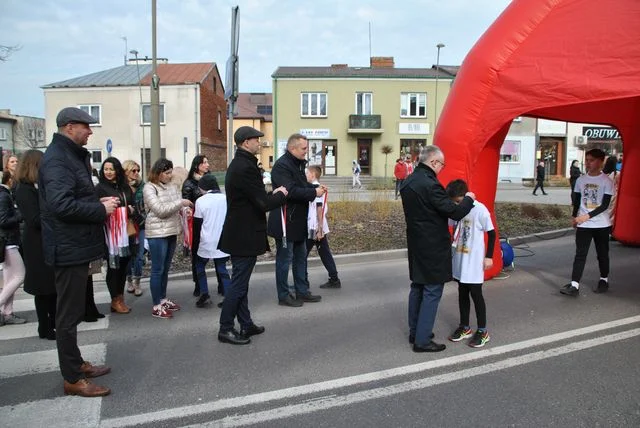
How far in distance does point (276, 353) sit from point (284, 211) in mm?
1983

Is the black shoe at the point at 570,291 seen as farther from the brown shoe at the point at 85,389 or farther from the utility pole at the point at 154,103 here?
the utility pole at the point at 154,103

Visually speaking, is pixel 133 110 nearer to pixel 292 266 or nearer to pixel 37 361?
pixel 292 266

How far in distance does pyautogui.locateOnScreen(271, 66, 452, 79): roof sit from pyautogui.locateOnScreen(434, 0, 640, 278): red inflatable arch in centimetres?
3216

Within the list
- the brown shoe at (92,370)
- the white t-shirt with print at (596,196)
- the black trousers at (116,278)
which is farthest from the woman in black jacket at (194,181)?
the white t-shirt with print at (596,196)

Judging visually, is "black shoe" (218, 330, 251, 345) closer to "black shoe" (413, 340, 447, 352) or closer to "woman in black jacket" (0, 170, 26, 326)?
"black shoe" (413, 340, 447, 352)

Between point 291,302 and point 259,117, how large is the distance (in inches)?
2053

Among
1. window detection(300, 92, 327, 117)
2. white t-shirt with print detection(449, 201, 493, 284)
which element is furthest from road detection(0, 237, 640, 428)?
window detection(300, 92, 327, 117)

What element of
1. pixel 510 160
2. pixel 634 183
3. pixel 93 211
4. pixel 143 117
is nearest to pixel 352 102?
pixel 510 160

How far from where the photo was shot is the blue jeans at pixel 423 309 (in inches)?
184

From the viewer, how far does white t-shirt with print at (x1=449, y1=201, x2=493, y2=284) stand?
191 inches

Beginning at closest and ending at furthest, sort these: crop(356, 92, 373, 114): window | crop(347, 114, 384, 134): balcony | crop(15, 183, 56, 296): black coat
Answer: crop(15, 183, 56, 296): black coat
crop(347, 114, 384, 134): balcony
crop(356, 92, 373, 114): window

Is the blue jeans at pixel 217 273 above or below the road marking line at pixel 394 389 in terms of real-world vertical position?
above

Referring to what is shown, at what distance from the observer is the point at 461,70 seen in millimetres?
7066

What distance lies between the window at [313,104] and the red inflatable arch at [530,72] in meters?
32.0
